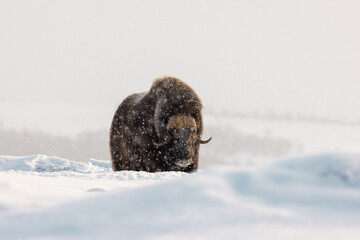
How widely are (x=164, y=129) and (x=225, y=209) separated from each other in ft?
24.8

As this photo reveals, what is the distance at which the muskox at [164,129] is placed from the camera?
981 centimetres

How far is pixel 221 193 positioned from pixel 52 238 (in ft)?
2.90

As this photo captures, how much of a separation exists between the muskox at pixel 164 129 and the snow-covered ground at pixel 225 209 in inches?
273

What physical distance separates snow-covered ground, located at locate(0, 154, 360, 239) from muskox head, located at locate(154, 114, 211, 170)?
270 inches

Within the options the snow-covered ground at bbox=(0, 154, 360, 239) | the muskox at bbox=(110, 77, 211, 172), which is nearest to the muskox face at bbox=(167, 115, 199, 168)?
the muskox at bbox=(110, 77, 211, 172)

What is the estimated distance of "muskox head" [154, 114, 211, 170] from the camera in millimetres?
9719

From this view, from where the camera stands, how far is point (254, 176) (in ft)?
8.75

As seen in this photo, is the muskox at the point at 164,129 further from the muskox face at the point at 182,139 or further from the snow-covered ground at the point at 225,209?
the snow-covered ground at the point at 225,209

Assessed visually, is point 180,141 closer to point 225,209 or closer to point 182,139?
point 182,139

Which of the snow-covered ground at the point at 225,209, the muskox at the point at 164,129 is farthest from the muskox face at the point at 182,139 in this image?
the snow-covered ground at the point at 225,209

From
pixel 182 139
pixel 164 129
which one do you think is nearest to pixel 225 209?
pixel 182 139

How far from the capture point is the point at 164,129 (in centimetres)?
997

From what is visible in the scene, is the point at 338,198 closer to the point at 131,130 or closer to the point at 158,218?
the point at 158,218

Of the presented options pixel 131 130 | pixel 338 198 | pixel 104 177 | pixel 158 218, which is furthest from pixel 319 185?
pixel 131 130
